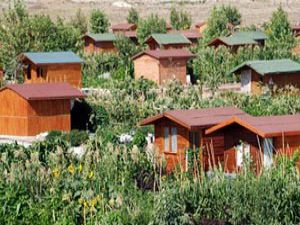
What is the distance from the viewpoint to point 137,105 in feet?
135

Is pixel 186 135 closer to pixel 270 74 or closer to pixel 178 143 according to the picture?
pixel 178 143

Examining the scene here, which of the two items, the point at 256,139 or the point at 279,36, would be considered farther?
the point at 279,36

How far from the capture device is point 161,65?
5794cm

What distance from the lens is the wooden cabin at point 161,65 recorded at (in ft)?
190

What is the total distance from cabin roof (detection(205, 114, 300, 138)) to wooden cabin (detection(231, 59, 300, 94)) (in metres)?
21.4

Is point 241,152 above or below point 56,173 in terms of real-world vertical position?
above

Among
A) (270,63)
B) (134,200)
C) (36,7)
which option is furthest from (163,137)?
(36,7)

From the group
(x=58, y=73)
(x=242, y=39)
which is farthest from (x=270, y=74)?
(x=242, y=39)

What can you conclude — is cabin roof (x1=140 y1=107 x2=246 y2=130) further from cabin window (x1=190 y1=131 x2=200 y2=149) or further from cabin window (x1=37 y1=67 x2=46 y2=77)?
cabin window (x1=37 y1=67 x2=46 y2=77)

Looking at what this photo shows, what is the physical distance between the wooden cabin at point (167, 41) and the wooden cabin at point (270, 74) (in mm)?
20210

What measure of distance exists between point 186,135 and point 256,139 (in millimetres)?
3188

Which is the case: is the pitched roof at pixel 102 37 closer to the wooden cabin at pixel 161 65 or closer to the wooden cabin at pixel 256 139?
the wooden cabin at pixel 161 65

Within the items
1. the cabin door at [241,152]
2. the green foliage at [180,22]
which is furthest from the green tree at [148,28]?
the cabin door at [241,152]

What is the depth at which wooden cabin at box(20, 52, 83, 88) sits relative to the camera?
175 feet
